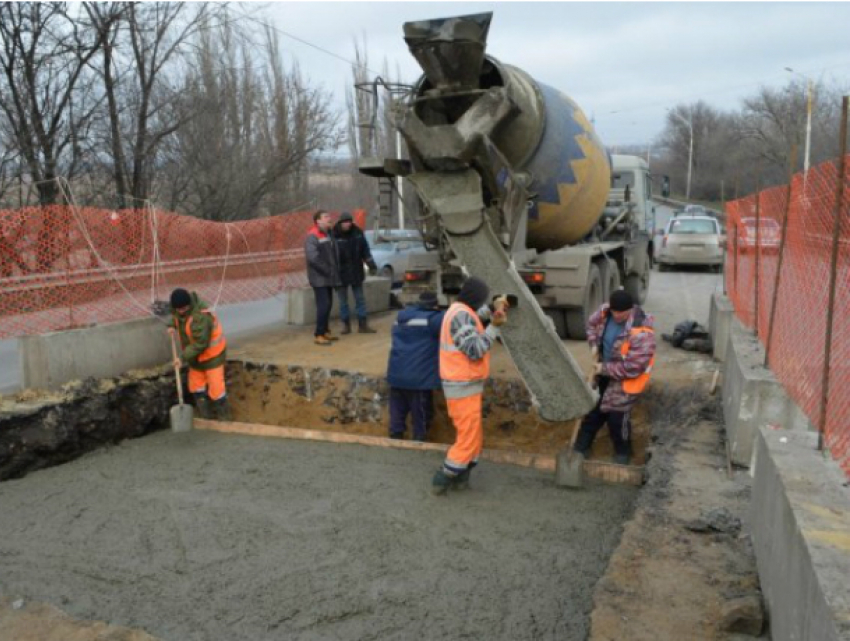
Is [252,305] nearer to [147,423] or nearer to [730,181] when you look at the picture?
[147,423]

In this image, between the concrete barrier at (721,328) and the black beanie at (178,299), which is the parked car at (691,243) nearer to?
the concrete barrier at (721,328)

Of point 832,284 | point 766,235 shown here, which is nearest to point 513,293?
point 766,235

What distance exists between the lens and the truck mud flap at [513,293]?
632cm

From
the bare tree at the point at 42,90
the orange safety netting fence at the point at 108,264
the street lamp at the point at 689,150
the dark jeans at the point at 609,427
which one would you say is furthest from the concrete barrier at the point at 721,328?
the street lamp at the point at 689,150

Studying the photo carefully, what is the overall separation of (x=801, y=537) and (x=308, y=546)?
3108 mm

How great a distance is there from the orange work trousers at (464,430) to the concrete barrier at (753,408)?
192 cm

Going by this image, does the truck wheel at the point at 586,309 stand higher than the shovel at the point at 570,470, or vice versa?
the truck wheel at the point at 586,309

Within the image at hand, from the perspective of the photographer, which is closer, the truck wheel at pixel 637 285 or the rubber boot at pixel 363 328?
the rubber boot at pixel 363 328

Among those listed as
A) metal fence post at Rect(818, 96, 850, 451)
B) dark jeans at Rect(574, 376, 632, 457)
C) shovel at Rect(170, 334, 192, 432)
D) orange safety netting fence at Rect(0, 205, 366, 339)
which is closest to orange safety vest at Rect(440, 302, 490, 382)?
dark jeans at Rect(574, 376, 632, 457)

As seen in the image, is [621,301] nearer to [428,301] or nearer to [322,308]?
[428,301]

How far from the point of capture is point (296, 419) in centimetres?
869

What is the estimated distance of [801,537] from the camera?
2793mm

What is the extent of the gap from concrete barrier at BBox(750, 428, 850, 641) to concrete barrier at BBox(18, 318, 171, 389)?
21.2 ft

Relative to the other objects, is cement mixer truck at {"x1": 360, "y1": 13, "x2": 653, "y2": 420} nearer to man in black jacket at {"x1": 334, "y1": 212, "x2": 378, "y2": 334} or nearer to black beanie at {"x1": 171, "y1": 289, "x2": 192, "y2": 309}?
man in black jacket at {"x1": 334, "y1": 212, "x2": 378, "y2": 334}
